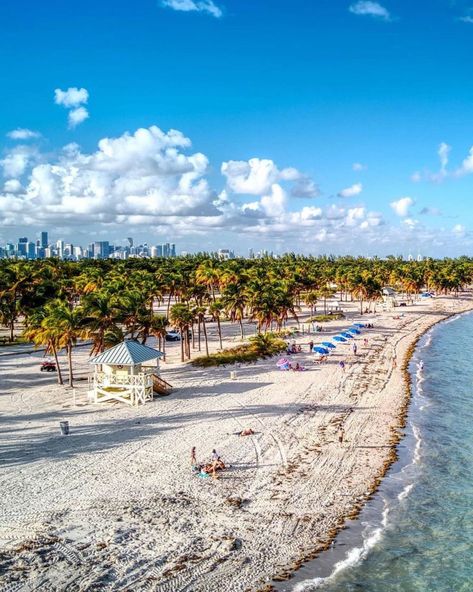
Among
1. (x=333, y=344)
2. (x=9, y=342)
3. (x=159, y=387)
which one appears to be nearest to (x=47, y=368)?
(x=159, y=387)

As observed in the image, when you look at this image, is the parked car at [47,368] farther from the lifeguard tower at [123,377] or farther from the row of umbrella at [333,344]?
the row of umbrella at [333,344]

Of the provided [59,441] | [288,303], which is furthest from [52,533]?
[288,303]

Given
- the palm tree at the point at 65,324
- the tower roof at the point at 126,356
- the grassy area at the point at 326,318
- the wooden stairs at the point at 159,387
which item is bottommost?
the wooden stairs at the point at 159,387

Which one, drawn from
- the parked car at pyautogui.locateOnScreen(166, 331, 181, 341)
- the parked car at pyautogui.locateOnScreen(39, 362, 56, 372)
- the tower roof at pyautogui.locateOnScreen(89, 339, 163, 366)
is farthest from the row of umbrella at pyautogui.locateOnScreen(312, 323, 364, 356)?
the parked car at pyautogui.locateOnScreen(39, 362, 56, 372)

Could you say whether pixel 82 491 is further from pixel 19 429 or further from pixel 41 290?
pixel 41 290

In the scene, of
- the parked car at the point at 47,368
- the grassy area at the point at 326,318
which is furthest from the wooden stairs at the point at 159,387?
the grassy area at the point at 326,318

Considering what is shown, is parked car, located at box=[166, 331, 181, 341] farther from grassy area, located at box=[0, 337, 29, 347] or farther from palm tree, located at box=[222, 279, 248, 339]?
grassy area, located at box=[0, 337, 29, 347]

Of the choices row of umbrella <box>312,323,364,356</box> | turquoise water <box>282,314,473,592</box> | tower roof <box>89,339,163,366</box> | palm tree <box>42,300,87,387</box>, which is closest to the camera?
turquoise water <box>282,314,473,592</box>
